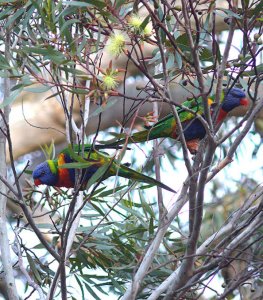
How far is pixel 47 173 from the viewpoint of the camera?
201 centimetres

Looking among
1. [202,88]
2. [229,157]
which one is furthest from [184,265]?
[202,88]

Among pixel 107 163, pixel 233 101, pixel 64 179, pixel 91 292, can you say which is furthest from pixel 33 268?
pixel 233 101

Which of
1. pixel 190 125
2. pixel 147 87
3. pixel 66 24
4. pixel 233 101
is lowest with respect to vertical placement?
pixel 147 87

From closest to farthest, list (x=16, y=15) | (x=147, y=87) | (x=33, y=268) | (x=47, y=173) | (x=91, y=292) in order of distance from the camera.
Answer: (x=147, y=87), (x=16, y=15), (x=33, y=268), (x=91, y=292), (x=47, y=173)

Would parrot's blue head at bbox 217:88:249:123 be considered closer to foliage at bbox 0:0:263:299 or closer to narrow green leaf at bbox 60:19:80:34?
foliage at bbox 0:0:263:299

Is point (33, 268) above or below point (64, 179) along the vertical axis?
below

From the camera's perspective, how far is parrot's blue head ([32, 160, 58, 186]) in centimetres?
201

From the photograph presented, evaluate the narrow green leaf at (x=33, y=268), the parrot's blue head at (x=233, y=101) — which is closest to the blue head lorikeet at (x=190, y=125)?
the parrot's blue head at (x=233, y=101)

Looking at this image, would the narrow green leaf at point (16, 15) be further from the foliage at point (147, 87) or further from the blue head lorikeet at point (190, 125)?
the blue head lorikeet at point (190, 125)

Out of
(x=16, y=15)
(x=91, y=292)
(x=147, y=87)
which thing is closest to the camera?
(x=147, y=87)

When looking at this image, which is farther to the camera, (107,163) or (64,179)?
(64,179)

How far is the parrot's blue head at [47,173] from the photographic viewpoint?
6.59 feet

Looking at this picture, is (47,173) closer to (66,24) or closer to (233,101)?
(233,101)

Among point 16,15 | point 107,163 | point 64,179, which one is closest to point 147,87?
point 107,163
